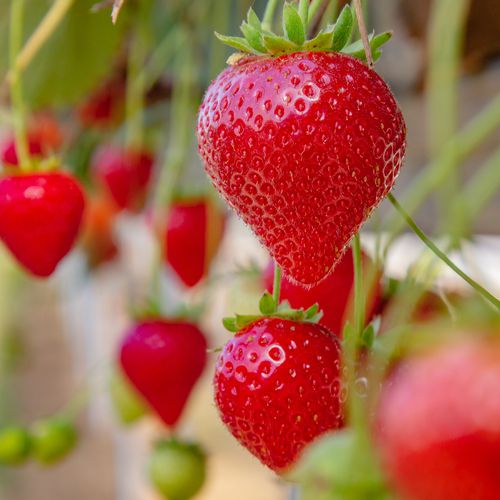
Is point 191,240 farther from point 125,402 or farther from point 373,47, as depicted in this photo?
point 373,47

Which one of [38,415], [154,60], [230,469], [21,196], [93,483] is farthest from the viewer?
[38,415]

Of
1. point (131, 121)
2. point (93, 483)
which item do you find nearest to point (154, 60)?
point (131, 121)

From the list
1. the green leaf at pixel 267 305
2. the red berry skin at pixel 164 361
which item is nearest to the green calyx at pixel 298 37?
the green leaf at pixel 267 305

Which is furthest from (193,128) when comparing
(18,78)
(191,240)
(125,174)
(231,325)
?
(231,325)

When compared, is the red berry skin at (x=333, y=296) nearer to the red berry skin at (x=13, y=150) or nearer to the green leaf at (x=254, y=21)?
the green leaf at (x=254, y=21)

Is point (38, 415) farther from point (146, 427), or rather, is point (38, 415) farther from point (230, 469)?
point (230, 469)

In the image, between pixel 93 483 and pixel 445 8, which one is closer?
pixel 445 8

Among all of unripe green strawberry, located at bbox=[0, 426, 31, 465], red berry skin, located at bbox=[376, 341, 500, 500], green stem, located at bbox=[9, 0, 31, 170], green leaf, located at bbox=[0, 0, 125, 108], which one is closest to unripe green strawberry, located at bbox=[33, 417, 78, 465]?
unripe green strawberry, located at bbox=[0, 426, 31, 465]
